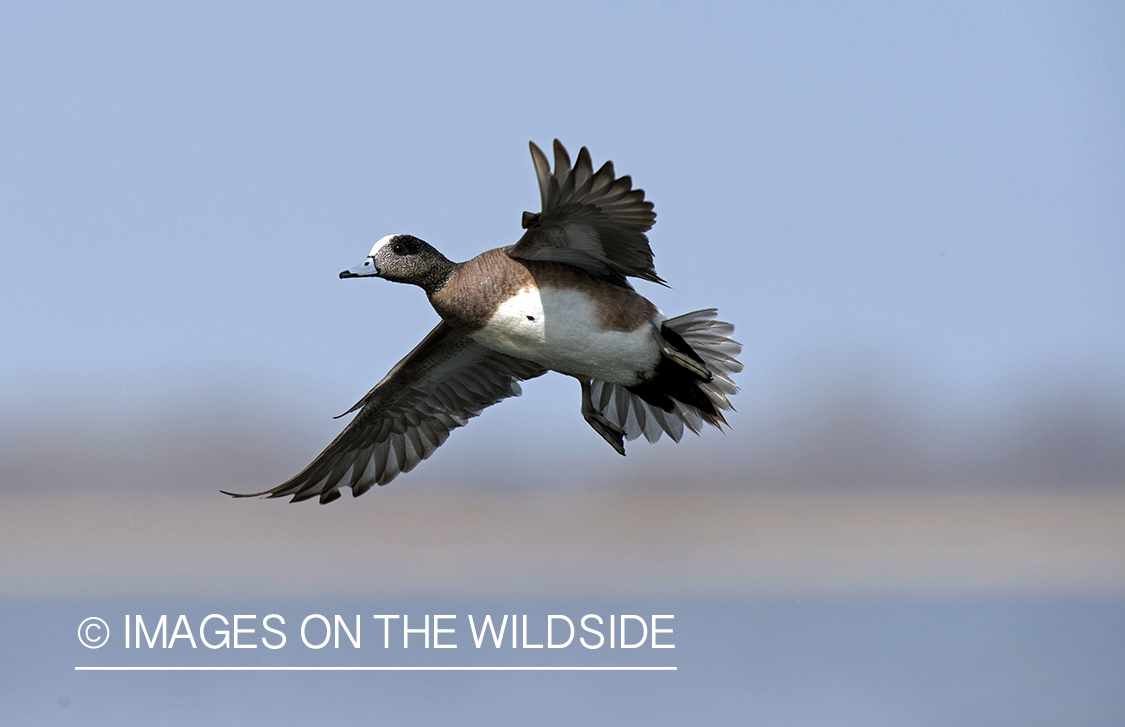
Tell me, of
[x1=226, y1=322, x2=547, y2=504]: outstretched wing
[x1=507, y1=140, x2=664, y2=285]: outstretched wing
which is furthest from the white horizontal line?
[x1=507, y1=140, x2=664, y2=285]: outstretched wing

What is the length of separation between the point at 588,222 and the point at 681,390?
139 cm

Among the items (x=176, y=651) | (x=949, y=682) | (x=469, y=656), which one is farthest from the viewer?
(x=176, y=651)

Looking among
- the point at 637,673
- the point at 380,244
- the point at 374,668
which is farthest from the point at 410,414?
the point at 374,668

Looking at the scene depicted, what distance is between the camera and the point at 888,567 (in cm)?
4081

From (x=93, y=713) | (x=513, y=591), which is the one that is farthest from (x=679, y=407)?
(x=513, y=591)

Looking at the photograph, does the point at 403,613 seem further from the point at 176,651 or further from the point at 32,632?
the point at 32,632

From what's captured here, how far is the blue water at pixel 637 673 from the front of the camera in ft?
65.9

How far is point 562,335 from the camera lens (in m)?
7.35

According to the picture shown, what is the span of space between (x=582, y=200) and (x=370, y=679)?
18200mm

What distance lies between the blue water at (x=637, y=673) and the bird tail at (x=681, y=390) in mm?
11303

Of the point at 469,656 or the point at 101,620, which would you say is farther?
the point at 101,620

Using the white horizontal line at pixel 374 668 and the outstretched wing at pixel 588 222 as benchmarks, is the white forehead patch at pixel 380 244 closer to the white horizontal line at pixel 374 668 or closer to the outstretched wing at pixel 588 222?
the outstretched wing at pixel 588 222

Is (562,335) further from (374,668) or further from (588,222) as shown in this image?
(374,668)

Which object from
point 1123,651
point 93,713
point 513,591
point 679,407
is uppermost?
point 513,591
